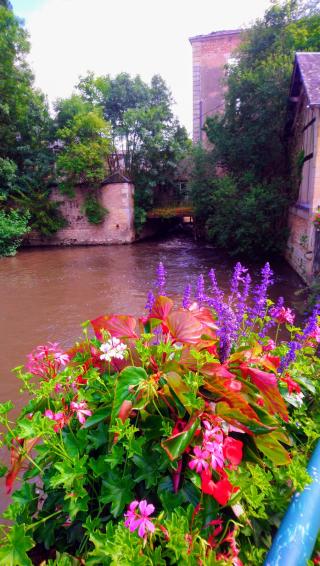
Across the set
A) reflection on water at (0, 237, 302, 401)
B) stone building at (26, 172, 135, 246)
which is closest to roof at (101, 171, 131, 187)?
stone building at (26, 172, 135, 246)

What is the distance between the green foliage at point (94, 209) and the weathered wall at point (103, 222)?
210 millimetres

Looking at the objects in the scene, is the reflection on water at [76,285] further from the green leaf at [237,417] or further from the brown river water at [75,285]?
the green leaf at [237,417]

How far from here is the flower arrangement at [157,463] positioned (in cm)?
88

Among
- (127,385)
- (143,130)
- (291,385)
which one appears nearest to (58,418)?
(127,385)

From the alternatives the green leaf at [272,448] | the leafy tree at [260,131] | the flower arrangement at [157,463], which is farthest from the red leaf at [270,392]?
the leafy tree at [260,131]

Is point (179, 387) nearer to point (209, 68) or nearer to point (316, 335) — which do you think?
point (316, 335)

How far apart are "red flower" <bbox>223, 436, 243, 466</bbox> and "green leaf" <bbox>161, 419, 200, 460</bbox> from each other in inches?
4.4

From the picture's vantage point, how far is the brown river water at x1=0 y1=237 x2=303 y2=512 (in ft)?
19.7

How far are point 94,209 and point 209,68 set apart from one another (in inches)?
417

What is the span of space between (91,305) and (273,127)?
8608 millimetres

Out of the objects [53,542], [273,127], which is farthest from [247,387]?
[273,127]

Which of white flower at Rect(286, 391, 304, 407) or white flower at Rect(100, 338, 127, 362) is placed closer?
white flower at Rect(100, 338, 127, 362)

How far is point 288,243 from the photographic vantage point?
11273 mm

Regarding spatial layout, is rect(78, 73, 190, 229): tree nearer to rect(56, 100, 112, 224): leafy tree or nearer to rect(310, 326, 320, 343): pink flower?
rect(56, 100, 112, 224): leafy tree
